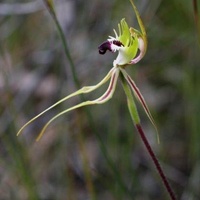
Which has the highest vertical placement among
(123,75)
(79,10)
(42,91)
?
(79,10)

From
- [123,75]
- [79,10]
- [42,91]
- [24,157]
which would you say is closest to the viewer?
[123,75]

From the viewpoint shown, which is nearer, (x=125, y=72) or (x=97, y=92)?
(x=125, y=72)

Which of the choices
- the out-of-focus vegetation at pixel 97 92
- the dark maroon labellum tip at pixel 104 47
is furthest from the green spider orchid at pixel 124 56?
the out-of-focus vegetation at pixel 97 92

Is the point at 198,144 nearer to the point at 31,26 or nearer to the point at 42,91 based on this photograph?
the point at 42,91

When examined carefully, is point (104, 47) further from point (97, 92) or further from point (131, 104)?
point (97, 92)

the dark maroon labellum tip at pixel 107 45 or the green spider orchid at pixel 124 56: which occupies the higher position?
the dark maroon labellum tip at pixel 107 45

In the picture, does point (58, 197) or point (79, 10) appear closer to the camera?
point (58, 197)

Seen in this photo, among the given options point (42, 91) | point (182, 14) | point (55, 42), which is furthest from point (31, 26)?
point (182, 14)

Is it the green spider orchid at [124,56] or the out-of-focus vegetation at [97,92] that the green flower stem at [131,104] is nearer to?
the green spider orchid at [124,56]

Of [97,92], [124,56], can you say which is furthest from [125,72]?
[97,92]
